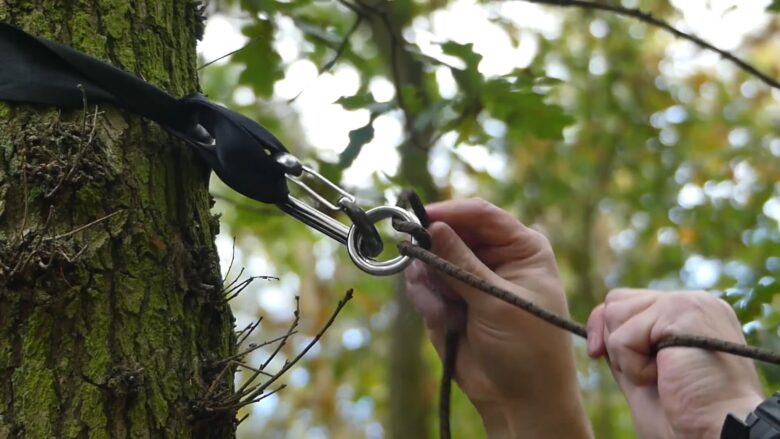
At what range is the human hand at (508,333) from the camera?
1.54 m

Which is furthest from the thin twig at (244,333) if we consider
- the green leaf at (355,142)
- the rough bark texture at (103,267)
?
the green leaf at (355,142)

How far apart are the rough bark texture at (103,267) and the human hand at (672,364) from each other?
0.63 metres

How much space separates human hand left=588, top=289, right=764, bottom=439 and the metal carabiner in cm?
37

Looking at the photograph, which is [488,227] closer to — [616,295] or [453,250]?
[453,250]

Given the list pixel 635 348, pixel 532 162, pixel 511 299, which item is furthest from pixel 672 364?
pixel 532 162

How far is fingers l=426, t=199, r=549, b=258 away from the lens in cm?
156

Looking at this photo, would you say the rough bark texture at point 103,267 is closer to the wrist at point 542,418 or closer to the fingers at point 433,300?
the fingers at point 433,300

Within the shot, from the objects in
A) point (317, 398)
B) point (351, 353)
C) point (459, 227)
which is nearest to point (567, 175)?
point (351, 353)

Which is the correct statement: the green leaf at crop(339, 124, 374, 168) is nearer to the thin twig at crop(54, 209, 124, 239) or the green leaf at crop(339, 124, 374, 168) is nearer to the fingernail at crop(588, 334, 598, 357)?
the fingernail at crop(588, 334, 598, 357)

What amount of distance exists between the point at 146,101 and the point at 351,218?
36 cm

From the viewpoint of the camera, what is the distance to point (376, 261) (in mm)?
1341

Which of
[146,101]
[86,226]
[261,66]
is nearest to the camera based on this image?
[86,226]

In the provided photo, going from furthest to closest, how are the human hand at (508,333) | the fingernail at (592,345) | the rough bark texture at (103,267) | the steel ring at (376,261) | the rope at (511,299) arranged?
the human hand at (508,333), the fingernail at (592,345), the steel ring at (376,261), the rope at (511,299), the rough bark texture at (103,267)

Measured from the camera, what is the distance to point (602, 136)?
6.54 m
